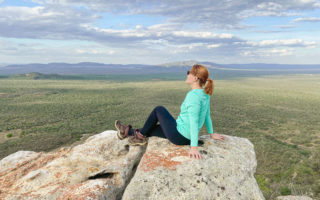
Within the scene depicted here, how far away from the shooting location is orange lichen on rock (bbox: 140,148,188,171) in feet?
16.5

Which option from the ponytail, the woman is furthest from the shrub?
the ponytail

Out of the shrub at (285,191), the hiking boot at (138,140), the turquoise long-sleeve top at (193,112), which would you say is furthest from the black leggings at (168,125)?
the shrub at (285,191)

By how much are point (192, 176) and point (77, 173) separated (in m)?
2.89

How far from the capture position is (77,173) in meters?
5.53

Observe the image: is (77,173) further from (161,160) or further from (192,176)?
(192,176)

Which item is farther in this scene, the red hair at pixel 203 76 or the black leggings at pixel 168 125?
the black leggings at pixel 168 125

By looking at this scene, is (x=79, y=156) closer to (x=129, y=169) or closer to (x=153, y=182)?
(x=129, y=169)

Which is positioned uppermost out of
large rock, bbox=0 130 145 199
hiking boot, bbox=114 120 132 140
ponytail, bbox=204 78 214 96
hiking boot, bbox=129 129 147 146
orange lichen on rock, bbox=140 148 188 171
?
ponytail, bbox=204 78 214 96

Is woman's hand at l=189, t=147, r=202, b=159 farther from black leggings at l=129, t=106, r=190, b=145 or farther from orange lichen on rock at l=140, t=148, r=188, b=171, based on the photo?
black leggings at l=129, t=106, r=190, b=145

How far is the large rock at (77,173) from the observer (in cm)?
493

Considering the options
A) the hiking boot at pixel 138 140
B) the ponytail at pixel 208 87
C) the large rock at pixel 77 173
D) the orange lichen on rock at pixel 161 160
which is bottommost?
the large rock at pixel 77 173

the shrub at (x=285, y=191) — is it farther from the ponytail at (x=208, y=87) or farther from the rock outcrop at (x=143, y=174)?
the ponytail at (x=208, y=87)

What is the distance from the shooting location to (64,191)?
16.0 ft

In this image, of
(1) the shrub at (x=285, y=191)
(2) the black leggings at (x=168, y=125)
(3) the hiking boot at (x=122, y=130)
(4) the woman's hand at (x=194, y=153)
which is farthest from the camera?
(1) the shrub at (x=285, y=191)
